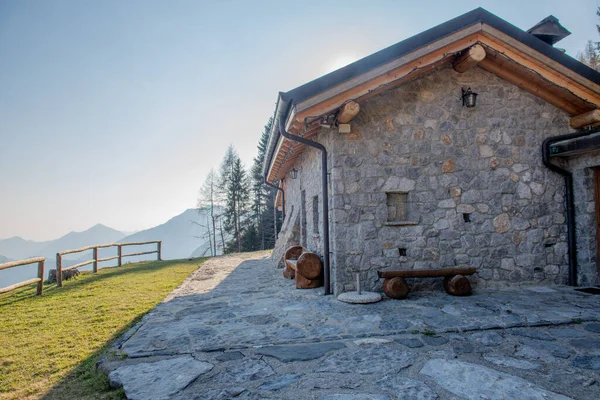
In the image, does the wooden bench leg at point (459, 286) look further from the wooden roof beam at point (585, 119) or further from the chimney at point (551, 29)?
the chimney at point (551, 29)

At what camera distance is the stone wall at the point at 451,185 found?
5660 millimetres

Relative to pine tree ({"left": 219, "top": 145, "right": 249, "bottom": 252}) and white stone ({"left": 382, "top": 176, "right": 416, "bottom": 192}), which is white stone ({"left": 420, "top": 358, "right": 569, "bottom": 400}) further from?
pine tree ({"left": 219, "top": 145, "right": 249, "bottom": 252})

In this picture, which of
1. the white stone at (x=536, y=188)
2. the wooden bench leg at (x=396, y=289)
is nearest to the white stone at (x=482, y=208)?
the white stone at (x=536, y=188)

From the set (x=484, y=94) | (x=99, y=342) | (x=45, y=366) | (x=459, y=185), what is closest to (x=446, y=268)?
(x=459, y=185)

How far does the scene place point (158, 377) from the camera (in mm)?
2939

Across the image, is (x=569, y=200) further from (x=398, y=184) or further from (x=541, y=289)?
(x=398, y=184)

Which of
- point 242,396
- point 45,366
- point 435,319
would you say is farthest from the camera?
point 435,319

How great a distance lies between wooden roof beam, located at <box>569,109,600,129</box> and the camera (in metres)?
5.99

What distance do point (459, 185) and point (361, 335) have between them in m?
3.47

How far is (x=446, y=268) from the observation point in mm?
5613

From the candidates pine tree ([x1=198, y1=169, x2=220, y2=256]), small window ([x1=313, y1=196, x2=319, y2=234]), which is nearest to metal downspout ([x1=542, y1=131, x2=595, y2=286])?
small window ([x1=313, y1=196, x2=319, y2=234])

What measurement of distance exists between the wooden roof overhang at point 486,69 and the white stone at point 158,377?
3.60m

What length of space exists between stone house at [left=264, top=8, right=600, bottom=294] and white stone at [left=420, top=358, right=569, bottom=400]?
105 inches

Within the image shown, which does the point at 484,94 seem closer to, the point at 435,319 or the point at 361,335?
the point at 435,319
